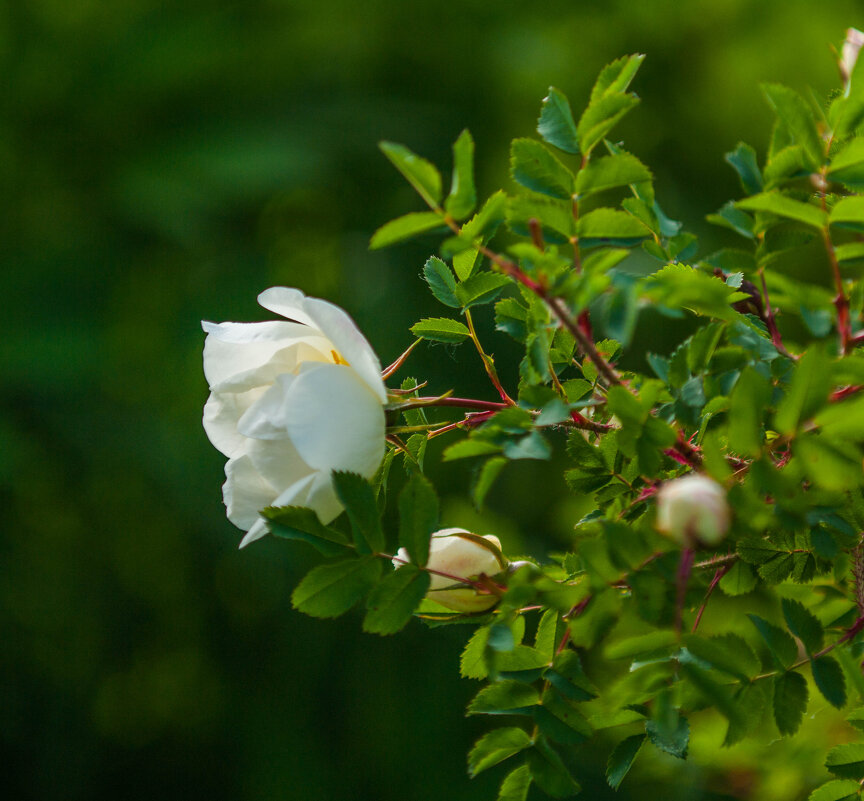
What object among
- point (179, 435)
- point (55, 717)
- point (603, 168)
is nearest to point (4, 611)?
point (55, 717)

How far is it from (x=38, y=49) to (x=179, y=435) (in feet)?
3.07

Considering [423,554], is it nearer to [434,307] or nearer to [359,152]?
[434,307]

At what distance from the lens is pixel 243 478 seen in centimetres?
42

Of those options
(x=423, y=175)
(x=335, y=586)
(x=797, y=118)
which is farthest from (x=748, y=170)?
(x=335, y=586)

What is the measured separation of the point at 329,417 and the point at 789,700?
22cm

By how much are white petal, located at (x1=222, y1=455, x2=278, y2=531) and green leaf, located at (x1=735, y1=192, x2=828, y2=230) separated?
0.22m

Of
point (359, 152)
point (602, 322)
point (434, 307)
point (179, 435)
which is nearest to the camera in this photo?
point (602, 322)

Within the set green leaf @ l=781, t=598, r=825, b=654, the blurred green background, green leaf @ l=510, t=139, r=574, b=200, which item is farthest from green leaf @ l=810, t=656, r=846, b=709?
the blurred green background

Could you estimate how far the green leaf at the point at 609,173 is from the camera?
1.24 feet

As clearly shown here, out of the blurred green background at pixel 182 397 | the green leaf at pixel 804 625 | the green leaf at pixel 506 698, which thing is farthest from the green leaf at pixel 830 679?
the blurred green background at pixel 182 397

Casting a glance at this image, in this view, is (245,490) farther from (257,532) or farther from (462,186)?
(462,186)

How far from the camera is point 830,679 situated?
40 centimetres

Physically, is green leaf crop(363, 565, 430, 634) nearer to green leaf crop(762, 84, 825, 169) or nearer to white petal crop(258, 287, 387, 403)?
white petal crop(258, 287, 387, 403)

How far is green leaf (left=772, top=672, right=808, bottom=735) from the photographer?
15.8 inches
